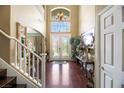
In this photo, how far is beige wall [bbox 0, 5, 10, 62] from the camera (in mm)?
3422

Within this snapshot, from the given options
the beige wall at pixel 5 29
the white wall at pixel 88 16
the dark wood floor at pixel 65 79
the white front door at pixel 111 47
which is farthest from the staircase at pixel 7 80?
the white wall at pixel 88 16

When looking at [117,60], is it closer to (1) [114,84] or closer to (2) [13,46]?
(1) [114,84]

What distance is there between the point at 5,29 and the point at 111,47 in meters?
1.76

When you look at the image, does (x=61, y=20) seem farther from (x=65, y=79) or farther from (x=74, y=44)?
(x=65, y=79)

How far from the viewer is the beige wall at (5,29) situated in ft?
11.2

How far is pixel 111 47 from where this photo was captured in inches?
109

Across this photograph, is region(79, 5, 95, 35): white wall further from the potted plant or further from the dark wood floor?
the potted plant

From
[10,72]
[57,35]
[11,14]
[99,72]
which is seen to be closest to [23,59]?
[10,72]

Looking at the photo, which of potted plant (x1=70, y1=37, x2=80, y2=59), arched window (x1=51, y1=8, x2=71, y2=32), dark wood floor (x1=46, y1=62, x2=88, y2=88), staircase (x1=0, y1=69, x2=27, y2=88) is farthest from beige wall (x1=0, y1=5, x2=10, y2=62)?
potted plant (x1=70, y1=37, x2=80, y2=59)

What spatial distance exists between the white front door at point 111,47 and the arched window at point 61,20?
22.2 ft

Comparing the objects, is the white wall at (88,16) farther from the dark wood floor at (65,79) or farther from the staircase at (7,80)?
the staircase at (7,80)

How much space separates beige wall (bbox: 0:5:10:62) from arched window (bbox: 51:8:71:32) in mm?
6338
